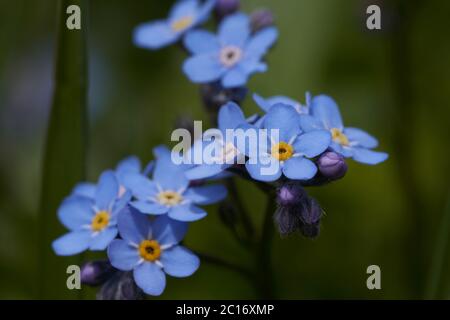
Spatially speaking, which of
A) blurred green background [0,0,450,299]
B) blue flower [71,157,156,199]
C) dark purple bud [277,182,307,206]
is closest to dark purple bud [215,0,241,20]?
blurred green background [0,0,450,299]

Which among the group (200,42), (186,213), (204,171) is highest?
(200,42)

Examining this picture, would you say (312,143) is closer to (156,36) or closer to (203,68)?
(203,68)

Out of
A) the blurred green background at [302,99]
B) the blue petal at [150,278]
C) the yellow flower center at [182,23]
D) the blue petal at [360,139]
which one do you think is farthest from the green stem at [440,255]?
the yellow flower center at [182,23]

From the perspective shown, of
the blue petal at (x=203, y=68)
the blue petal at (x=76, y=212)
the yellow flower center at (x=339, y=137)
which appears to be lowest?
the blue petal at (x=76, y=212)

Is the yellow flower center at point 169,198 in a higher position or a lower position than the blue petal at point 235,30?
lower

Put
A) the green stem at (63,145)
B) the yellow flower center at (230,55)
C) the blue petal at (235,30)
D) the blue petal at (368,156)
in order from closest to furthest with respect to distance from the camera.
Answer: the blue petal at (368,156)
the green stem at (63,145)
the yellow flower center at (230,55)
the blue petal at (235,30)

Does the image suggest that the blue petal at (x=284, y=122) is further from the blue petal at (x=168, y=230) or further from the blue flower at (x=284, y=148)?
the blue petal at (x=168, y=230)

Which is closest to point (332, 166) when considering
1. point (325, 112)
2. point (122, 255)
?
point (325, 112)
